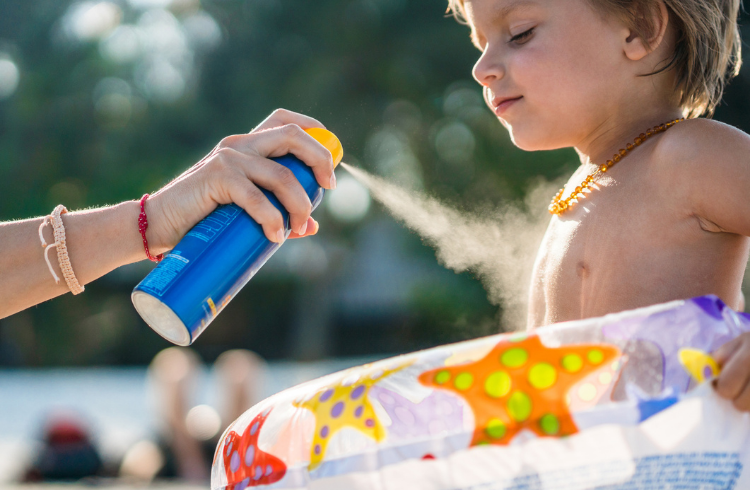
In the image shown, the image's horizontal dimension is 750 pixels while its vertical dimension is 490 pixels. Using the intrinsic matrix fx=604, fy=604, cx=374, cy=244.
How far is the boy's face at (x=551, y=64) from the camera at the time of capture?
1406 millimetres

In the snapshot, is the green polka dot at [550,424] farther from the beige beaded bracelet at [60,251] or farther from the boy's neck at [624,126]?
the beige beaded bracelet at [60,251]

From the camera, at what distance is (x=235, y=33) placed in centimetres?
1133

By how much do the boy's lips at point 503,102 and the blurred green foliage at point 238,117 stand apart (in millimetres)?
7347

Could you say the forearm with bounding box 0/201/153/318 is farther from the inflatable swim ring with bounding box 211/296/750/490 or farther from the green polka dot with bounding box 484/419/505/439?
the green polka dot with bounding box 484/419/505/439

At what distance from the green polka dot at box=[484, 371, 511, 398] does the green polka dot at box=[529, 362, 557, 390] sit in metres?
0.04

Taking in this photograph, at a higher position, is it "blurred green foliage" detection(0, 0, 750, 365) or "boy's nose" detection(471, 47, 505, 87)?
"blurred green foliage" detection(0, 0, 750, 365)

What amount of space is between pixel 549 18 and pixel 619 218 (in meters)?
0.49

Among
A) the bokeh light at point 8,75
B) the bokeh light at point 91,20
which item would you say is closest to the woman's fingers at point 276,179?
the bokeh light at point 91,20

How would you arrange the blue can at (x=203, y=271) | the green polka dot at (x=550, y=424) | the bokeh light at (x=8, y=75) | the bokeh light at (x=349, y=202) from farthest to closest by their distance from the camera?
the bokeh light at (x=8, y=75)
the bokeh light at (x=349, y=202)
the blue can at (x=203, y=271)
the green polka dot at (x=550, y=424)

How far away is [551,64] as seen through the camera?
1.41 metres

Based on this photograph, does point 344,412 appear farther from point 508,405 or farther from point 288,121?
point 288,121

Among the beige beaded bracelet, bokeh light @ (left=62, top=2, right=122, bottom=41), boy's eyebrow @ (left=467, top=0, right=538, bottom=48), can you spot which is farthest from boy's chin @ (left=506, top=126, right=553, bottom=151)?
bokeh light @ (left=62, top=2, right=122, bottom=41)

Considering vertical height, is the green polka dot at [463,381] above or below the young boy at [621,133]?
below

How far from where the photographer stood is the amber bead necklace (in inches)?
53.5
